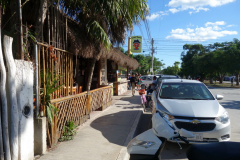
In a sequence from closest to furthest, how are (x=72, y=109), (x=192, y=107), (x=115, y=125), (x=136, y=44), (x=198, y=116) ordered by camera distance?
(x=198, y=116)
(x=192, y=107)
(x=72, y=109)
(x=115, y=125)
(x=136, y=44)

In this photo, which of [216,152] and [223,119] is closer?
[216,152]

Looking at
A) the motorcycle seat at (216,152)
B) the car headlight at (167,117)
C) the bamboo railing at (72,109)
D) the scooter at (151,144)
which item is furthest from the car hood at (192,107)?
the motorcycle seat at (216,152)

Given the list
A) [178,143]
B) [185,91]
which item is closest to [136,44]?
[185,91]

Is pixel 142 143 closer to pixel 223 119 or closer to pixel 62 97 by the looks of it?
pixel 223 119

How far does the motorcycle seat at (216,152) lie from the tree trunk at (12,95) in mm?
2880

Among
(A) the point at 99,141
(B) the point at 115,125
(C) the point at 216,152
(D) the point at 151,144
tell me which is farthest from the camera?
(B) the point at 115,125

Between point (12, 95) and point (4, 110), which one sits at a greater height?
point (12, 95)

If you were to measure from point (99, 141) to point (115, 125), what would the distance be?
1.54 metres

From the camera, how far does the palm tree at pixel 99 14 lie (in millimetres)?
6465

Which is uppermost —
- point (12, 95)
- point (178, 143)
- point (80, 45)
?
point (80, 45)

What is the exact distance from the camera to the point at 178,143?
6.91ft

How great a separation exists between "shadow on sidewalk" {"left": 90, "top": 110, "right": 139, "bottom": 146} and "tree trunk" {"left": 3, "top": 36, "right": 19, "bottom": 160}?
232cm

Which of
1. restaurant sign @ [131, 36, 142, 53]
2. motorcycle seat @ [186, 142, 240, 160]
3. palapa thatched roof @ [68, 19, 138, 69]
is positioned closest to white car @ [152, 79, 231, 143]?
motorcycle seat @ [186, 142, 240, 160]

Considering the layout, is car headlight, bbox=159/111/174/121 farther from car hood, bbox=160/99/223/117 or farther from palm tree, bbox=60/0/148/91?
palm tree, bbox=60/0/148/91
